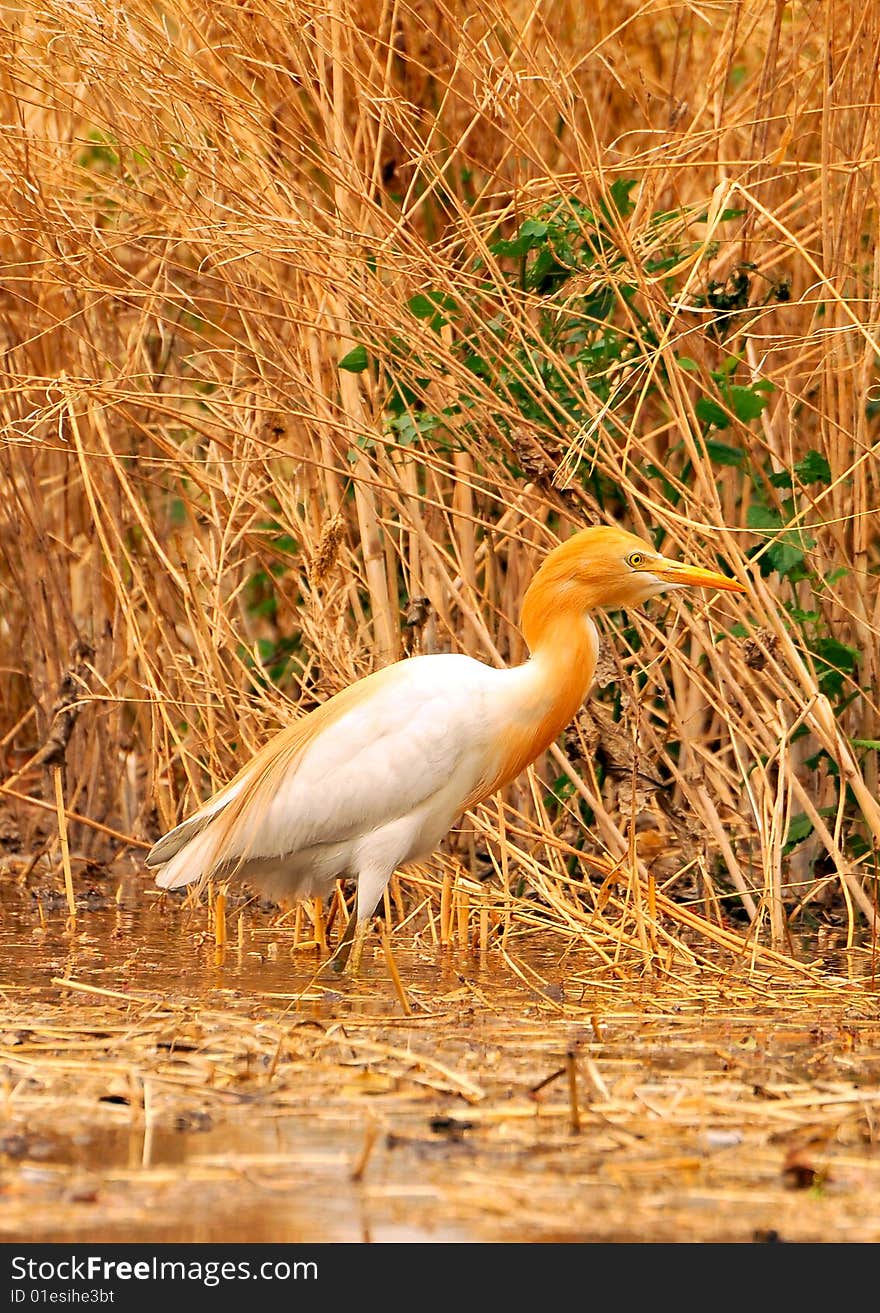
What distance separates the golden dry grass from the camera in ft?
16.6

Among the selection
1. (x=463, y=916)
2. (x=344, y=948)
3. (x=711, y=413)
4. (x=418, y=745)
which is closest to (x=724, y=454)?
(x=711, y=413)

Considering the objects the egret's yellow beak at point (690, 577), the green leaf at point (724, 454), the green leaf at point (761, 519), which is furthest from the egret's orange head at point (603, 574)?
the green leaf at point (724, 454)

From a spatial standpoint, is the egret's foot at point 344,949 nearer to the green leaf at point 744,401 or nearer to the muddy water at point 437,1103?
the muddy water at point 437,1103

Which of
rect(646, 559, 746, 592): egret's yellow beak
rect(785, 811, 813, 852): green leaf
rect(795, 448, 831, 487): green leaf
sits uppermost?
rect(795, 448, 831, 487): green leaf

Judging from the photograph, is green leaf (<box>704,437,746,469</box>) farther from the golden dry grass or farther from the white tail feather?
the white tail feather

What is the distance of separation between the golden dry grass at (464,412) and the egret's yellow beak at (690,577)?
131 millimetres

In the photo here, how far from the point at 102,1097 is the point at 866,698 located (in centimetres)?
296

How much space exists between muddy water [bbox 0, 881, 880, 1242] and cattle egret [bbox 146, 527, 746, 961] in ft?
1.17

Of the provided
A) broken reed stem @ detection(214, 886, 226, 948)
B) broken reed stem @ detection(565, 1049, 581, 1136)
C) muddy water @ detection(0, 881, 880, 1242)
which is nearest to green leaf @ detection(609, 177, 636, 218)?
muddy water @ detection(0, 881, 880, 1242)

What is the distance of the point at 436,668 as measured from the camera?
5012 millimetres

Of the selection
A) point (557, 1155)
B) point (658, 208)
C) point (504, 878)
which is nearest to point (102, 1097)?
point (557, 1155)

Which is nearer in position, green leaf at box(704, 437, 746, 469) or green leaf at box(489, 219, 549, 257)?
green leaf at box(489, 219, 549, 257)

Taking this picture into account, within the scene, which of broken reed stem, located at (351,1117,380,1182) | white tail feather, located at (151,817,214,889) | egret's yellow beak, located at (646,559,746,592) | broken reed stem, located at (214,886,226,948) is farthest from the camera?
broken reed stem, located at (214,886,226,948)

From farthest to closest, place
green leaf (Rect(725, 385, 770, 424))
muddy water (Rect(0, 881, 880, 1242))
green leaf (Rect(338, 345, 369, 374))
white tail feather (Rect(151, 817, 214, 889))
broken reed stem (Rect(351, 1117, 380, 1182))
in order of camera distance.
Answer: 1. green leaf (Rect(338, 345, 369, 374))
2. green leaf (Rect(725, 385, 770, 424))
3. white tail feather (Rect(151, 817, 214, 889))
4. broken reed stem (Rect(351, 1117, 380, 1182))
5. muddy water (Rect(0, 881, 880, 1242))
